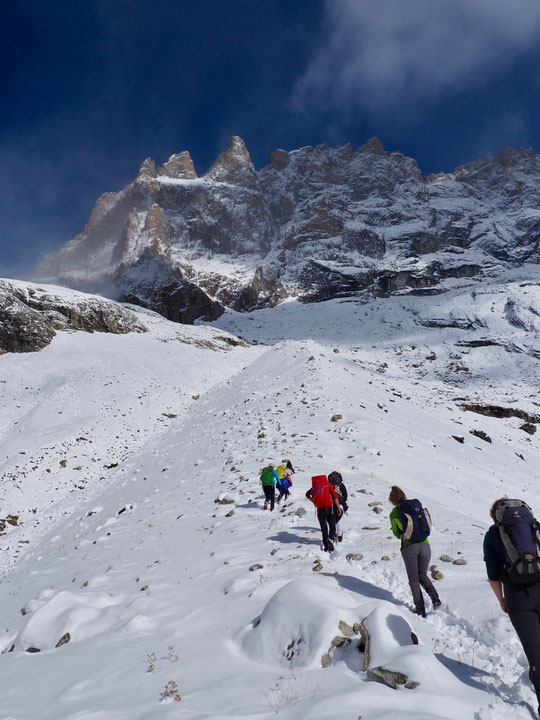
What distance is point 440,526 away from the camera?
410 inches

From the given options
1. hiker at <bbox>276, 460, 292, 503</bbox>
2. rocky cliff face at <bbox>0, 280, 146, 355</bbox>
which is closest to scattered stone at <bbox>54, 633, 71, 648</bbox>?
hiker at <bbox>276, 460, 292, 503</bbox>

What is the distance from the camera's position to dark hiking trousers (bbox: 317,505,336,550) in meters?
8.49

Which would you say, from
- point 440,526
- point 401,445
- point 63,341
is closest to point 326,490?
point 440,526

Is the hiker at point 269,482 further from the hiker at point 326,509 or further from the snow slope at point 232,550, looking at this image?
the hiker at point 326,509

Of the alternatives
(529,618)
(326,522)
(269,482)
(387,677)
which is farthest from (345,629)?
(269,482)

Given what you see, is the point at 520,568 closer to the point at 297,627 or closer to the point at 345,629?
the point at 345,629

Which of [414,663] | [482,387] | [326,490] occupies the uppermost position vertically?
[482,387]

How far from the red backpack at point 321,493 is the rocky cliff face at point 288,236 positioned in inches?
4189

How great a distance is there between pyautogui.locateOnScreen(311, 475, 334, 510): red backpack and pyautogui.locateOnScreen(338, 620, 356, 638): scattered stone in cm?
394

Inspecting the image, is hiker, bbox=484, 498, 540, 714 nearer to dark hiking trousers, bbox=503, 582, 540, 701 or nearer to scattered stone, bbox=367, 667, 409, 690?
dark hiking trousers, bbox=503, 582, 540, 701

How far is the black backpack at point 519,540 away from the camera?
3.89 meters

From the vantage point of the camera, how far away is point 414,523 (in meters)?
6.05

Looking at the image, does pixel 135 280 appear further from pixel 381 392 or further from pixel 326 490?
pixel 326 490

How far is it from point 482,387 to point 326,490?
58.5 m
